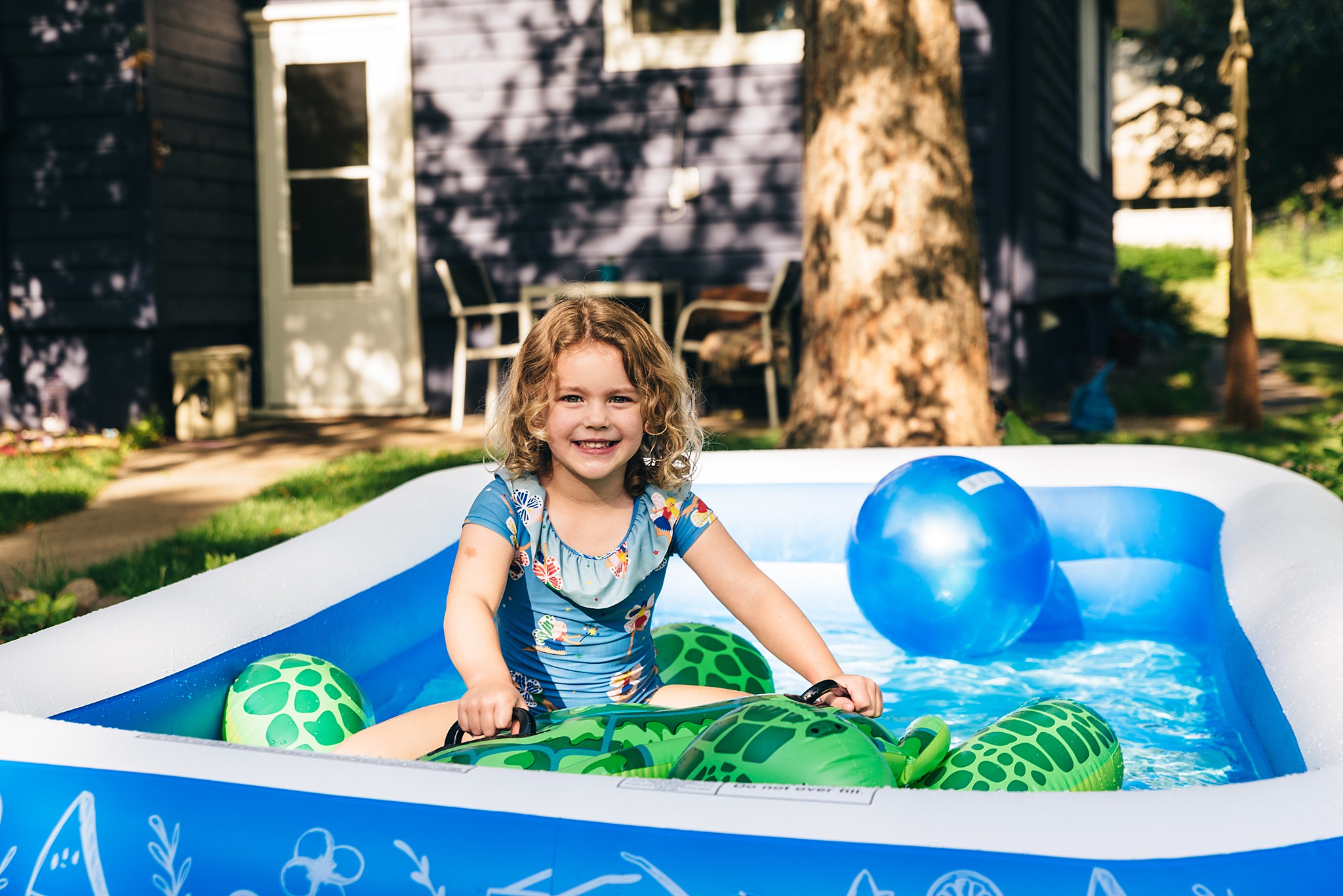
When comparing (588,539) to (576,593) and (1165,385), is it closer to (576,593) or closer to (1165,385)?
(576,593)

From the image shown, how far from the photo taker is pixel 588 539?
2.56 m

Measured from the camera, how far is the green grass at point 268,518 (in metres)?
4.20

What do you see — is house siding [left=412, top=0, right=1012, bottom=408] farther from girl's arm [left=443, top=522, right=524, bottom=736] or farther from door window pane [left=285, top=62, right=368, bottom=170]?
girl's arm [left=443, top=522, right=524, bottom=736]

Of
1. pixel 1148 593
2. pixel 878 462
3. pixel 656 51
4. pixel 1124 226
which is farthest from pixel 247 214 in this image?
pixel 1124 226

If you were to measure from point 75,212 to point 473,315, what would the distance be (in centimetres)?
265

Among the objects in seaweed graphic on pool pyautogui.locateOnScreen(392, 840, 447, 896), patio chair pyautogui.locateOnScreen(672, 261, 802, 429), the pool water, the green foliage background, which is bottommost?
the pool water

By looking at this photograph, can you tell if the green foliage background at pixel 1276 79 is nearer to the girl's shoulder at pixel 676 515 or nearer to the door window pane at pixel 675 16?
the door window pane at pixel 675 16

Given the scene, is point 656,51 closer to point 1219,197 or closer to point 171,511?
point 171,511

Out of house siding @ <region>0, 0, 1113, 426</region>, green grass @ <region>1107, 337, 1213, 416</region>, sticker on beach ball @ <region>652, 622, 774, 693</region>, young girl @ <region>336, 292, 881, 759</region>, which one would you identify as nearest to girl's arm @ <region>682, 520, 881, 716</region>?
young girl @ <region>336, 292, 881, 759</region>

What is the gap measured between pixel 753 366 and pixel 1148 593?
3.79 meters

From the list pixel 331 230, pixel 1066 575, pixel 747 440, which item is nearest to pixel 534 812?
pixel 1066 575

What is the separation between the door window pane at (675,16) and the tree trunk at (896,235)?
3.17 m

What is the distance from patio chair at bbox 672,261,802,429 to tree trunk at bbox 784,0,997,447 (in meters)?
1.92

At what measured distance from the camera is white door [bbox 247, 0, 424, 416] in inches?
351
